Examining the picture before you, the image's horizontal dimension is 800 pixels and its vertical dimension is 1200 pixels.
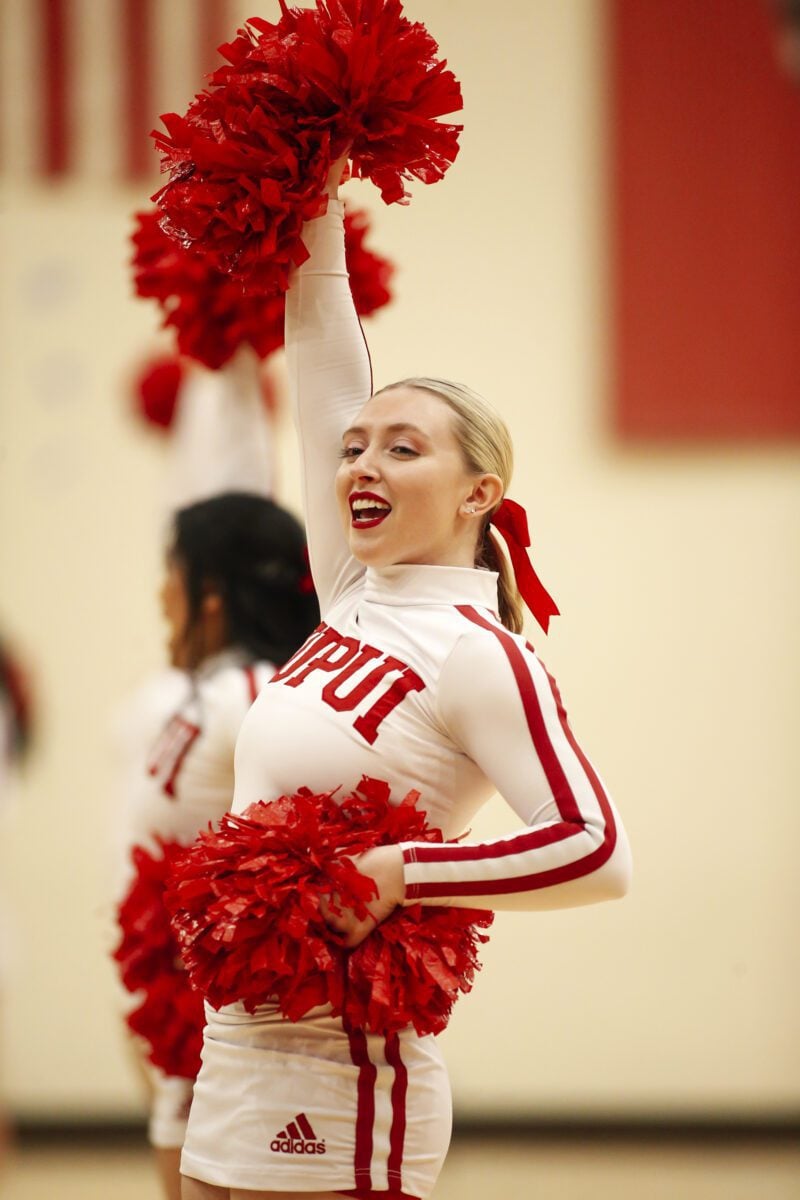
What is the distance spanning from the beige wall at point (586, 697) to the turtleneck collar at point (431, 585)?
2.91m

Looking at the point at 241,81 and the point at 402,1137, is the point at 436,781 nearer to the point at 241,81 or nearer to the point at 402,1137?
the point at 402,1137

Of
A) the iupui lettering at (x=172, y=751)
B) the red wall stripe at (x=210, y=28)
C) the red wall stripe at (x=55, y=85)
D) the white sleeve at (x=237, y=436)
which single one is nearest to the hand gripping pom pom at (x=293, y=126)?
the white sleeve at (x=237, y=436)

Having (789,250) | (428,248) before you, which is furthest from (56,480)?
(789,250)

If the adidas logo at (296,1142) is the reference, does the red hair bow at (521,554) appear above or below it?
above

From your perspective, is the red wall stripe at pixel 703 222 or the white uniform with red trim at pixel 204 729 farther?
the red wall stripe at pixel 703 222

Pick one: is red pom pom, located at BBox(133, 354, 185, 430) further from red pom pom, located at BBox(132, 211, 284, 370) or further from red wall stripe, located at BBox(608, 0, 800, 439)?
red wall stripe, located at BBox(608, 0, 800, 439)

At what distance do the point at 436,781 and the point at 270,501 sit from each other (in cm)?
119

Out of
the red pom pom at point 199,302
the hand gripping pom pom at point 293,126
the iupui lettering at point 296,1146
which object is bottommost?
the iupui lettering at point 296,1146

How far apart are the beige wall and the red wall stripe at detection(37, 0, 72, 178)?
3.85 ft

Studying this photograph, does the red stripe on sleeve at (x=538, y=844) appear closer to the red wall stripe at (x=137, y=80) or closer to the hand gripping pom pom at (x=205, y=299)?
the hand gripping pom pom at (x=205, y=299)

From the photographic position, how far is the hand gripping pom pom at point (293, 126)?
6.58 feet

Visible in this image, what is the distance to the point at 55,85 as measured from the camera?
210 inches

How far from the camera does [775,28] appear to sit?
16.1 feet

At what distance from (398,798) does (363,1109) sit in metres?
0.35
